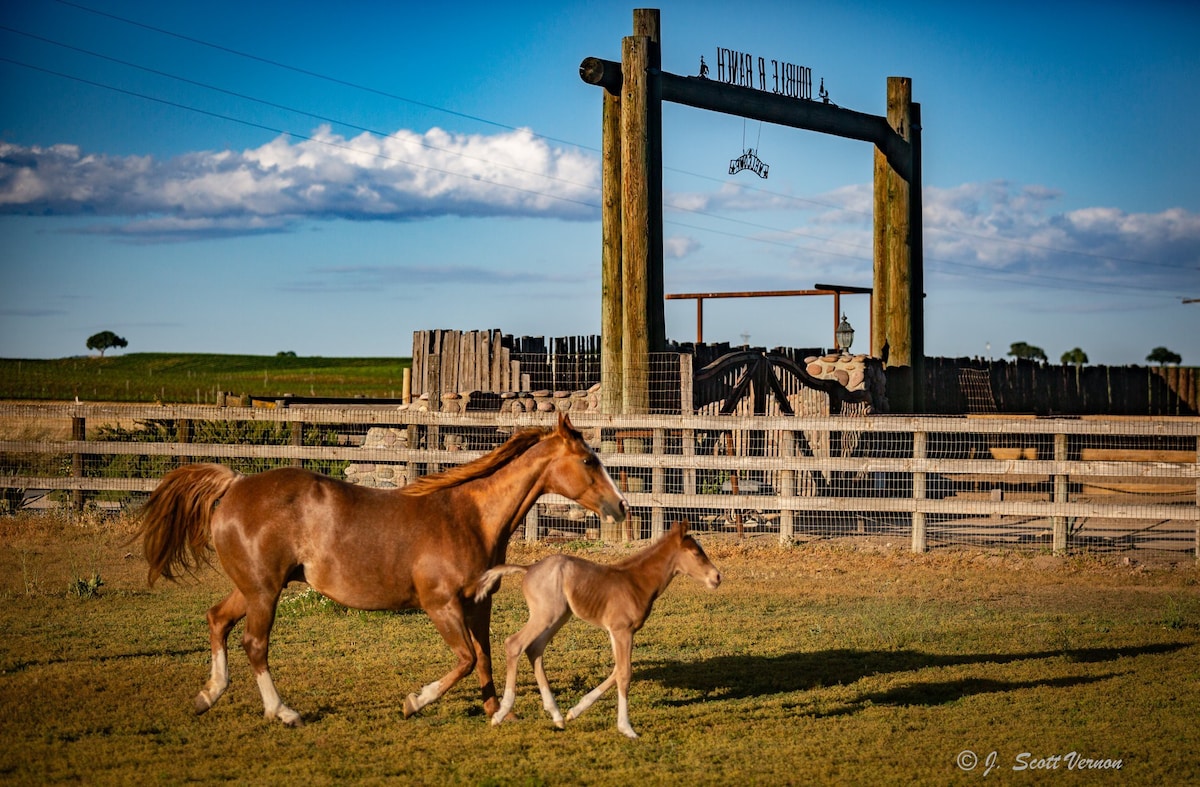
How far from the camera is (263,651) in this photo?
6.88 metres

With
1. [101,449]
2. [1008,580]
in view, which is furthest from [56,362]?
[1008,580]

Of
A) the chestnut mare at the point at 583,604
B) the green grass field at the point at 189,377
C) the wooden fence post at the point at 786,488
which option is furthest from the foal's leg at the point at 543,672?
the green grass field at the point at 189,377

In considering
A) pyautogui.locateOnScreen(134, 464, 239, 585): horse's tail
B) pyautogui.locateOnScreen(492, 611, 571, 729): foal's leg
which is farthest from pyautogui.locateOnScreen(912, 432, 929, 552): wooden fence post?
pyautogui.locateOnScreen(134, 464, 239, 585): horse's tail

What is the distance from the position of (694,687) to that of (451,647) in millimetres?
2027

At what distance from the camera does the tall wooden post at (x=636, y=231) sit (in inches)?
595

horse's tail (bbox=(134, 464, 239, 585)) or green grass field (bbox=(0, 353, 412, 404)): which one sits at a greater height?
green grass field (bbox=(0, 353, 412, 404))

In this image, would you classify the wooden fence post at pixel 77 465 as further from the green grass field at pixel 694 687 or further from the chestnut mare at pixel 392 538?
the chestnut mare at pixel 392 538

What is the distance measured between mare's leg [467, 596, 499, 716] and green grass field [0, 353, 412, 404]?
4093cm

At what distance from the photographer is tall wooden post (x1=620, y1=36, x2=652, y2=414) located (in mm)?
15102

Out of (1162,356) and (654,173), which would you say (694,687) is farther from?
(1162,356)

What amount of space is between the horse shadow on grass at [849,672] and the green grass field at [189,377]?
40010mm

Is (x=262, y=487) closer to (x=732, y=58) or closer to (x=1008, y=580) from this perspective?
(x=1008, y=580)

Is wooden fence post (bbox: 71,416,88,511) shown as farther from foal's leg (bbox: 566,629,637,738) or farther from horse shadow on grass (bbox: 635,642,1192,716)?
foal's leg (bbox: 566,629,637,738)

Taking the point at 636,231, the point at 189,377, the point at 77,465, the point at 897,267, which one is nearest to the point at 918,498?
the point at 636,231
